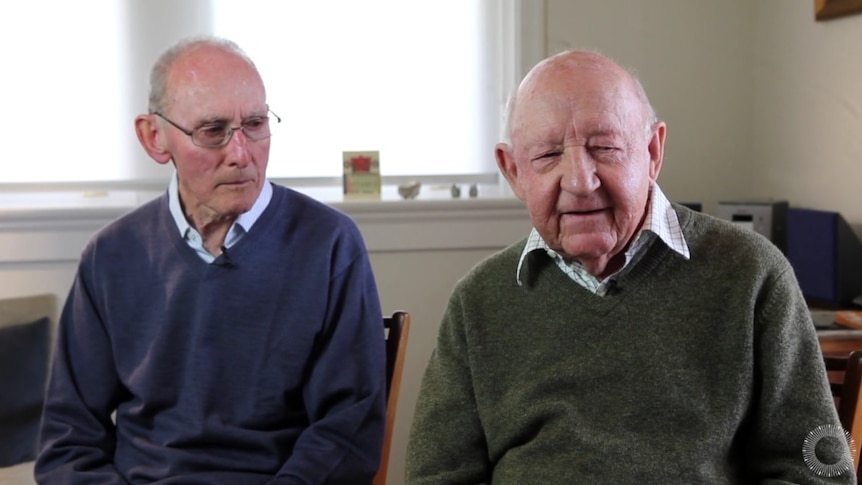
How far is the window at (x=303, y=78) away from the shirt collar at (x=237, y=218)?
37.0 inches

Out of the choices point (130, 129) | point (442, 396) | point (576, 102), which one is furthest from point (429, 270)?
point (576, 102)

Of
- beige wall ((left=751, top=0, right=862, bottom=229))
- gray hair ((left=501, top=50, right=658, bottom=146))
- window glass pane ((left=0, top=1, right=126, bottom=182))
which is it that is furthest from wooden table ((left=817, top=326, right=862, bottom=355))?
window glass pane ((left=0, top=1, right=126, bottom=182))

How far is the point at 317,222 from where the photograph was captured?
1731mm

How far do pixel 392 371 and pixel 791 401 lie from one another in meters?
0.76

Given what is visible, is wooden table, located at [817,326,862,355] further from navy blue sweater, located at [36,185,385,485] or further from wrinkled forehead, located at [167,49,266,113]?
wrinkled forehead, located at [167,49,266,113]

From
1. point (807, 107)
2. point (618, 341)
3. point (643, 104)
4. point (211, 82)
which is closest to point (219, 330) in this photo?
point (211, 82)

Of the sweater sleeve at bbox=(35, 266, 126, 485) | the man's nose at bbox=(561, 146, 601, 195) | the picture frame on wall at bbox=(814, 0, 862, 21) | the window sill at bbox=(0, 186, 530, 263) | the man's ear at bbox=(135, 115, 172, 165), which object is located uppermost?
the picture frame on wall at bbox=(814, 0, 862, 21)

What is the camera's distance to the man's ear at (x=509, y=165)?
1448 mm

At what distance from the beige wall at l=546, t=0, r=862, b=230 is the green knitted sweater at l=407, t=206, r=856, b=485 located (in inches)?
52.4

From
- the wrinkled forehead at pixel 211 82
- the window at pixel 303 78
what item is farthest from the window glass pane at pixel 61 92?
the wrinkled forehead at pixel 211 82

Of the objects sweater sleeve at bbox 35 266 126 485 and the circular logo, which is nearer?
the circular logo

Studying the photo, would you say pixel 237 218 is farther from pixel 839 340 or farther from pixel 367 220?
pixel 839 340

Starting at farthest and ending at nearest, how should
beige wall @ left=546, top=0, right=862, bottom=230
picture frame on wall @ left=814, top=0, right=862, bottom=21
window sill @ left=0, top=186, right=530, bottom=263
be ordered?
1. beige wall @ left=546, top=0, right=862, bottom=230
2. window sill @ left=0, top=186, right=530, bottom=263
3. picture frame on wall @ left=814, top=0, right=862, bottom=21

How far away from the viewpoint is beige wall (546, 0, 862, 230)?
8.49 feet
